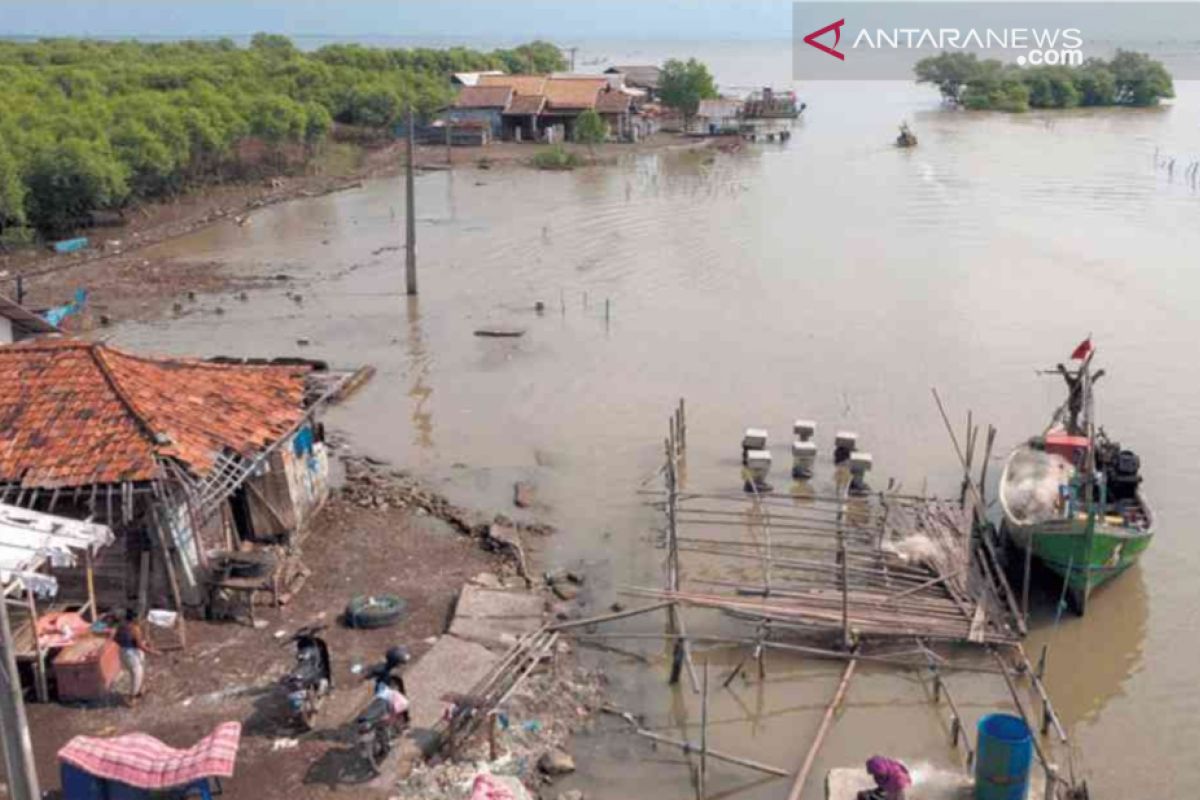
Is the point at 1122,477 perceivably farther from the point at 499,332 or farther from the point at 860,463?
the point at 499,332

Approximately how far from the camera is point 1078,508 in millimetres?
14430

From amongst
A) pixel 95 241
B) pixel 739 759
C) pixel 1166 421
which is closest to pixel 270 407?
pixel 739 759

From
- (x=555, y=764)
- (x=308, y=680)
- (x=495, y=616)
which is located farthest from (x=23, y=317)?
(x=555, y=764)

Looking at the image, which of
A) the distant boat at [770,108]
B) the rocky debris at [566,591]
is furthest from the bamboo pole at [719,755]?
the distant boat at [770,108]

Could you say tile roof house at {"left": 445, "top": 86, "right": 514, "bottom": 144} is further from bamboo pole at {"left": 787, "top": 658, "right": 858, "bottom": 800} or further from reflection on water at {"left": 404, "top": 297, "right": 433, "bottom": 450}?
bamboo pole at {"left": 787, "top": 658, "right": 858, "bottom": 800}

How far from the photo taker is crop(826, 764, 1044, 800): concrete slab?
9422 millimetres

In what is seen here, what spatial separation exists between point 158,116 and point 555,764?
3373cm

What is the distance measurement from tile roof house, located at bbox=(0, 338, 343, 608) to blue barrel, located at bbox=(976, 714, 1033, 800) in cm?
799

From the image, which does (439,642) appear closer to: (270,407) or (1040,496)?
(270,407)

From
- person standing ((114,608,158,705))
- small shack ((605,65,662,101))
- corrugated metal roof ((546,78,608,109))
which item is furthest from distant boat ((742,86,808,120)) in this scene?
person standing ((114,608,158,705))

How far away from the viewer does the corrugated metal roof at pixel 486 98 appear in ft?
198

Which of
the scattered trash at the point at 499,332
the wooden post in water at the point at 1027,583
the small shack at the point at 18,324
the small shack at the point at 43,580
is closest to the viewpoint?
the small shack at the point at 43,580

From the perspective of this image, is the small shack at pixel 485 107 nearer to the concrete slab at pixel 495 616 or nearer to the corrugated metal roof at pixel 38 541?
the concrete slab at pixel 495 616

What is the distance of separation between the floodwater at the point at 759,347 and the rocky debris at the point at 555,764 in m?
0.26
